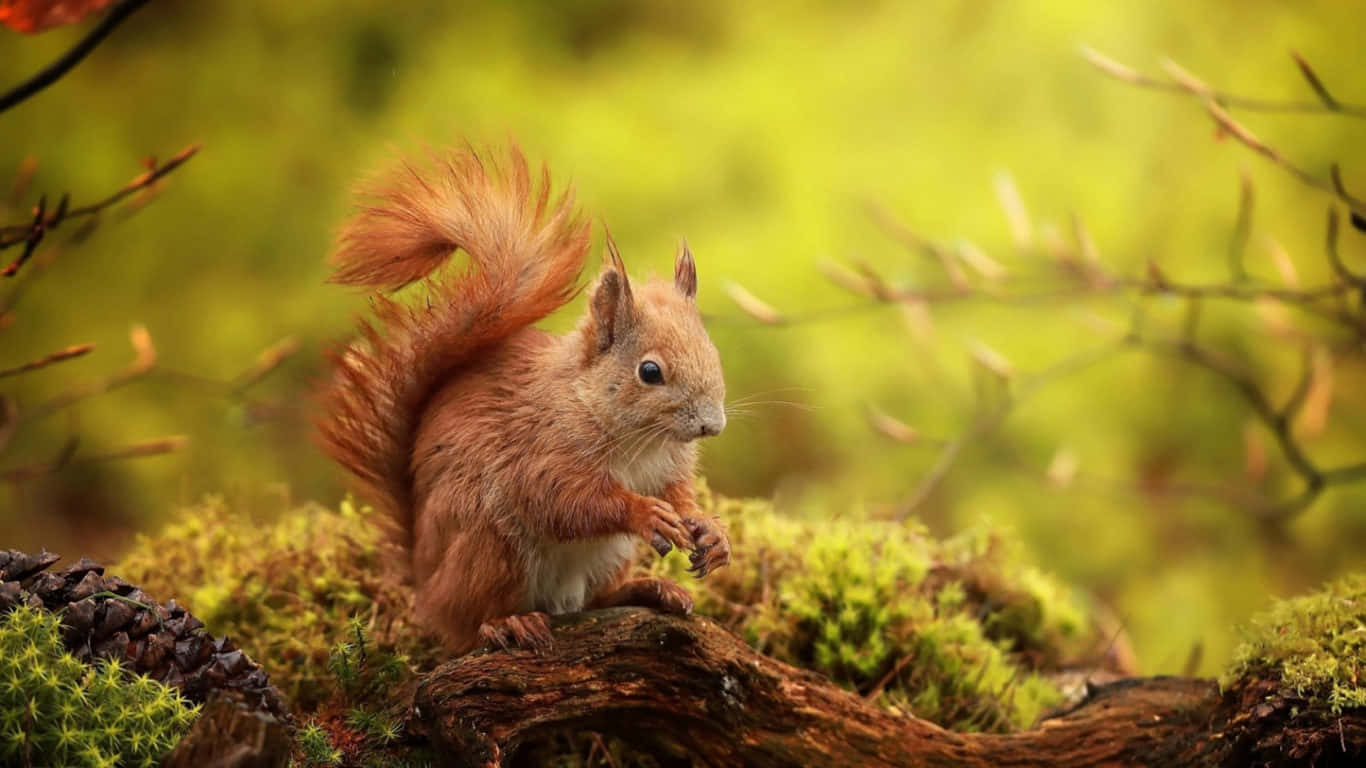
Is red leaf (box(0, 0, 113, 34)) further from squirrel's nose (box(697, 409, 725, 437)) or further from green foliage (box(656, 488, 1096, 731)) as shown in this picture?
green foliage (box(656, 488, 1096, 731))

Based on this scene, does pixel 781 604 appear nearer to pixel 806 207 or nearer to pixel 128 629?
pixel 128 629

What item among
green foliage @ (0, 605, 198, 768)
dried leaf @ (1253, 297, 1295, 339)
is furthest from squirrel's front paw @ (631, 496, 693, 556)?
dried leaf @ (1253, 297, 1295, 339)

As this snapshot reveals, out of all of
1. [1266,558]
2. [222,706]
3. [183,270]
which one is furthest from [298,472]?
[1266,558]

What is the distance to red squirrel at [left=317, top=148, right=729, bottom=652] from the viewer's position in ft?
5.28

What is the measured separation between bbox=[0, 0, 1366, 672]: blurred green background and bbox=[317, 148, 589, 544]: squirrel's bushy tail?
1.47m

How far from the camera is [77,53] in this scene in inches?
44.1

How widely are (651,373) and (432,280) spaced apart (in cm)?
36

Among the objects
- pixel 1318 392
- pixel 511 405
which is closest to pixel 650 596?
pixel 511 405

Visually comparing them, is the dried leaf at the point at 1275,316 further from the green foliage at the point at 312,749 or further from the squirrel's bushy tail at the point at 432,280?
the green foliage at the point at 312,749

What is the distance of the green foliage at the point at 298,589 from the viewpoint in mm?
1793

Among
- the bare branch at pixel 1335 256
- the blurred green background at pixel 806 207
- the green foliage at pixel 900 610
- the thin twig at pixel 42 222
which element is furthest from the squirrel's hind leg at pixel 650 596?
the blurred green background at pixel 806 207

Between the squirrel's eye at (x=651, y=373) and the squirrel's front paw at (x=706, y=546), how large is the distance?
0.59ft

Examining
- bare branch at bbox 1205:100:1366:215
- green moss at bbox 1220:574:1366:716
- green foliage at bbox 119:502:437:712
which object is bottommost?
green foliage at bbox 119:502:437:712

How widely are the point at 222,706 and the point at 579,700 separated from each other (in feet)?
1.68
